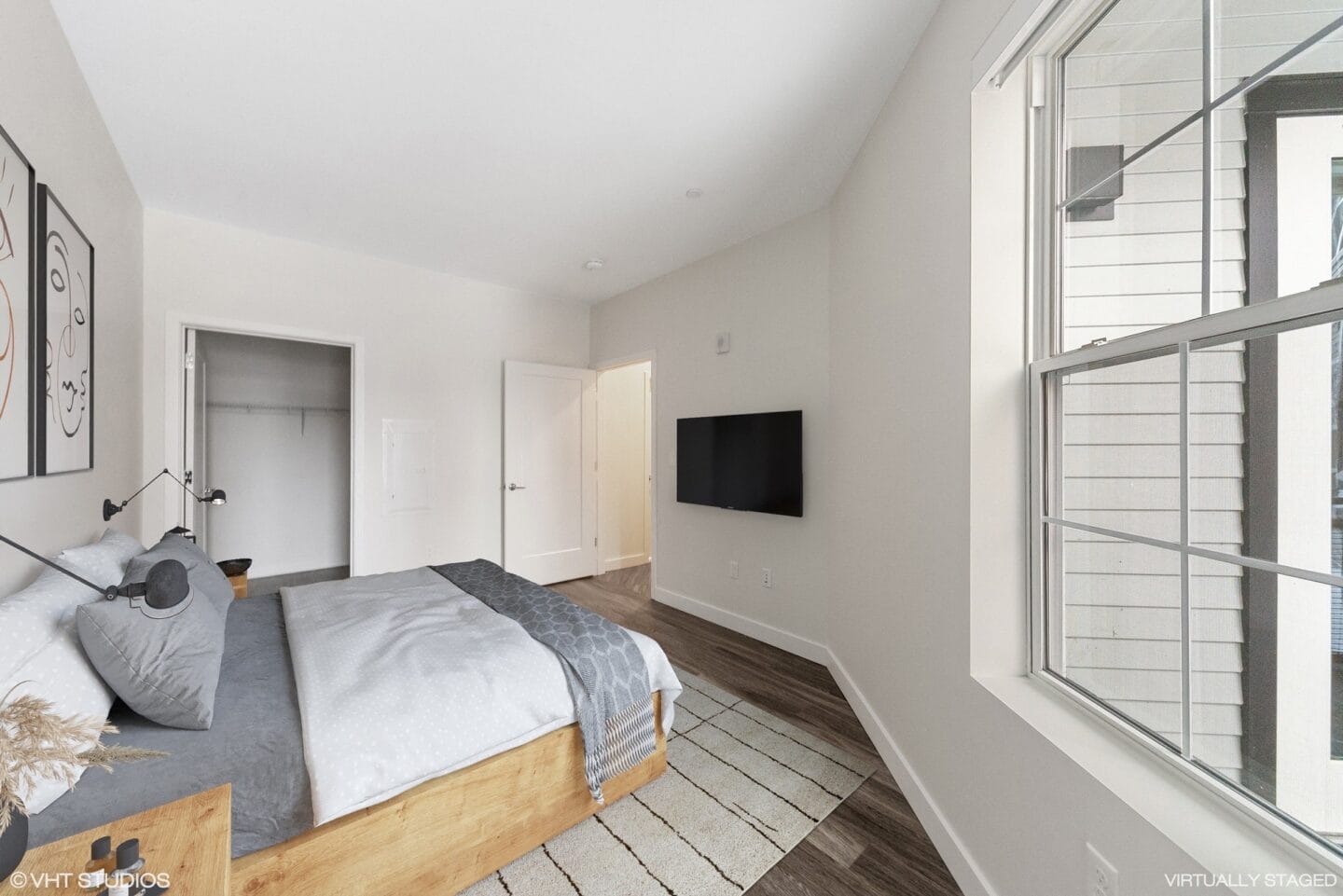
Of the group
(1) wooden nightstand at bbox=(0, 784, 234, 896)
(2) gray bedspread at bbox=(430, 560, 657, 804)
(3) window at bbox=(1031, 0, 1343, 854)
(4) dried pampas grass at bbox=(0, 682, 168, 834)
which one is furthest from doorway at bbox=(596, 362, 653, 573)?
(4) dried pampas grass at bbox=(0, 682, 168, 834)

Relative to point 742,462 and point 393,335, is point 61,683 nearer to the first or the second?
point 742,462

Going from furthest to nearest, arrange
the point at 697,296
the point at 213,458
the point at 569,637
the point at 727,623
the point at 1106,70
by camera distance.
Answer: the point at 213,458, the point at 697,296, the point at 727,623, the point at 569,637, the point at 1106,70

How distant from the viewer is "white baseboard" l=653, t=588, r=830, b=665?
10.0 feet

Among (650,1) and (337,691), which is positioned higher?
(650,1)

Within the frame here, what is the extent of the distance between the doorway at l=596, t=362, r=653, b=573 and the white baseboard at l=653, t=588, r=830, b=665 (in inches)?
43.5

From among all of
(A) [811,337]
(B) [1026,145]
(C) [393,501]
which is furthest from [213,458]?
(B) [1026,145]

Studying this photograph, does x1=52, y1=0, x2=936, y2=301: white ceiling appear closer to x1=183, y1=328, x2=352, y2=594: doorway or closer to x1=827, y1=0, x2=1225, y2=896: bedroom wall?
x1=827, y1=0, x2=1225, y2=896: bedroom wall

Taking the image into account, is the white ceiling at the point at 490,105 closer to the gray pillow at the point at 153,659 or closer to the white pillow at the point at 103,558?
the white pillow at the point at 103,558

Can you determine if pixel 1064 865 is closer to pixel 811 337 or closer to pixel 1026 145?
pixel 1026 145

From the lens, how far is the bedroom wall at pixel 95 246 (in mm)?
1394

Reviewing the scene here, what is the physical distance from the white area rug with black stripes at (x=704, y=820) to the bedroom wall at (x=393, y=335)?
2.69m

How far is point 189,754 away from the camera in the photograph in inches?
46.8

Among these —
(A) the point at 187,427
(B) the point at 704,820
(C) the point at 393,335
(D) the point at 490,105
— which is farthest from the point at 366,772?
(C) the point at 393,335

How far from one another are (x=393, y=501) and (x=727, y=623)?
266 cm
